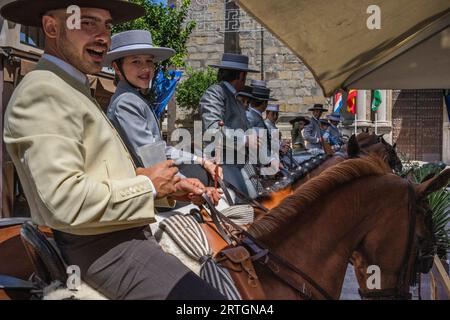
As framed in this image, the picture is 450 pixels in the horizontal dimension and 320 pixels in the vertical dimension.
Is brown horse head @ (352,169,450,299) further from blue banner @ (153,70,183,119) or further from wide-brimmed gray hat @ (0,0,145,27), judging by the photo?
blue banner @ (153,70,183,119)

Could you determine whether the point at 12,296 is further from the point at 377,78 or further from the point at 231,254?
the point at 377,78

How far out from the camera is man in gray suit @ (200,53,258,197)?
5.86 m

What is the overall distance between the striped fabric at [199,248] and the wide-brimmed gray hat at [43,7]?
1.14m

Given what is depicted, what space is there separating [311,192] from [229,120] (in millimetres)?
2973

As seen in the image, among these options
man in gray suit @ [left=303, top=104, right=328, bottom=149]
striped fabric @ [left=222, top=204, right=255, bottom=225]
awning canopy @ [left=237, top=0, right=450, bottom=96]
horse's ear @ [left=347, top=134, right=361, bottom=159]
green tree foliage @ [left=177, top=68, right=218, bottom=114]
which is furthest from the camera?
green tree foliage @ [left=177, top=68, right=218, bottom=114]

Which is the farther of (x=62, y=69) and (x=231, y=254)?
(x=231, y=254)

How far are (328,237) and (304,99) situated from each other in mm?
19488

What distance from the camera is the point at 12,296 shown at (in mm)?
2682

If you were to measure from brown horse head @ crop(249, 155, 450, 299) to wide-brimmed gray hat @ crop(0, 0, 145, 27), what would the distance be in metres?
1.33

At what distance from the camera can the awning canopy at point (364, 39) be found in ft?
11.3

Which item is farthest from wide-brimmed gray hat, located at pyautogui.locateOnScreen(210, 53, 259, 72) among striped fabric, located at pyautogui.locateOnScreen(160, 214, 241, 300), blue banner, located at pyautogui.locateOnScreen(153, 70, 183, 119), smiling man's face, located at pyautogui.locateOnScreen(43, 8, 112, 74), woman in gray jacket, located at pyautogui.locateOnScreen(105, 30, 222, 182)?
blue banner, located at pyautogui.locateOnScreen(153, 70, 183, 119)

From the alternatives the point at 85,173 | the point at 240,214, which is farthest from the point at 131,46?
the point at 85,173

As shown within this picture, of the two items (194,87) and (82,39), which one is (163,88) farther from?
(82,39)
